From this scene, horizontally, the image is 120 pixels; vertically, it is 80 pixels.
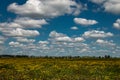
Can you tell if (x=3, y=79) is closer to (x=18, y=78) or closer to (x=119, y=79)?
(x=18, y=78)

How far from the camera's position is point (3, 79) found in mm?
31844

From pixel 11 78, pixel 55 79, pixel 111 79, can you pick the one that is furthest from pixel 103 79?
pixel 11 78

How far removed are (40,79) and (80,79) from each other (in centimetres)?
468

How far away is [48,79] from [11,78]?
4489 mm

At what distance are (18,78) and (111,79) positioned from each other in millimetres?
11354

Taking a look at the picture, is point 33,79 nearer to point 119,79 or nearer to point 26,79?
point 26,79

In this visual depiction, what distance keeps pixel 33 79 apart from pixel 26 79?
2.69 feet

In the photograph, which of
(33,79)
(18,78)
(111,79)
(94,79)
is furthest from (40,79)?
(111,79)

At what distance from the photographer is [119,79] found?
3284 centimetres

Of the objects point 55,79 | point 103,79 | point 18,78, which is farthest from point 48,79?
point 103,79

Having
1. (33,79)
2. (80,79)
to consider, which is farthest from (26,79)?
(80,79)

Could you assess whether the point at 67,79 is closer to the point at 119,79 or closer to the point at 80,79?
the point at 80,79

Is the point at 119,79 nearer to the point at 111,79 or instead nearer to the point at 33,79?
the point at 111,79

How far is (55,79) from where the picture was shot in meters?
31.8
